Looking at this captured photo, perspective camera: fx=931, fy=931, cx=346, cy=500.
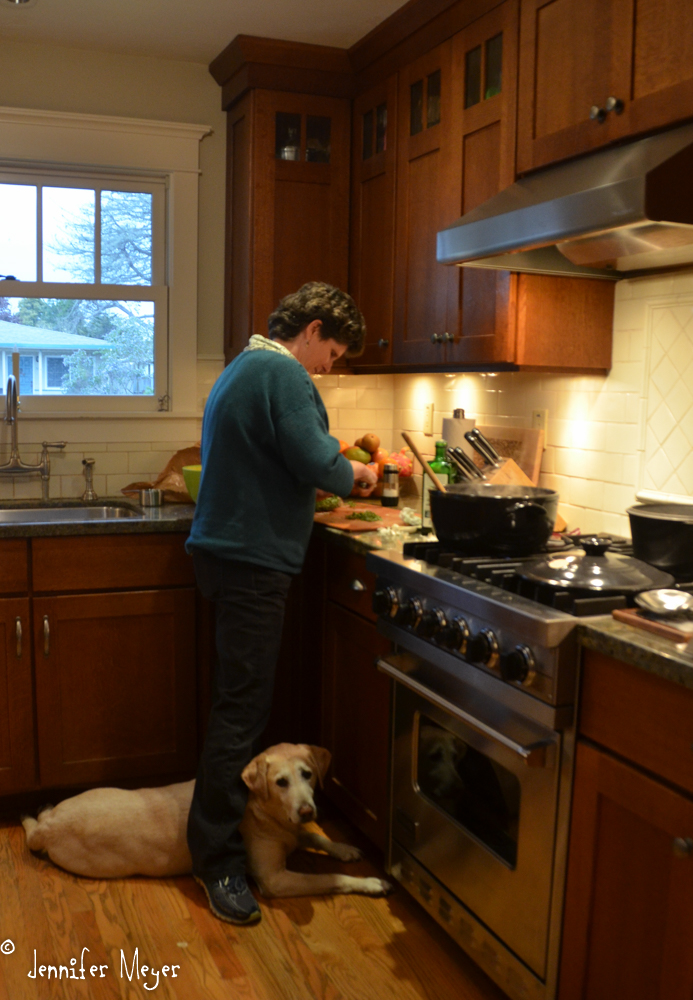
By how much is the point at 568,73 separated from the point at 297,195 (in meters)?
1.35

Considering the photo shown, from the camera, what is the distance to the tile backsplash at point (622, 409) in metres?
2.37

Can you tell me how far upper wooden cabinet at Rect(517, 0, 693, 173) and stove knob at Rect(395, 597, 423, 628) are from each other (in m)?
1.14

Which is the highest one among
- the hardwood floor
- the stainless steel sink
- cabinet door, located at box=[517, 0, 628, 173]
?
cabinet door, located at box=[517, 0, 628, 173]

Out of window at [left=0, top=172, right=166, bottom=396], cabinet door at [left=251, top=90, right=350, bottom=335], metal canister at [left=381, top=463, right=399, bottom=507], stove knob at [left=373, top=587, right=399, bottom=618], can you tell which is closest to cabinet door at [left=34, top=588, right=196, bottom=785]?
metal canister at [left=381, top=463, right=399, bottom=507]

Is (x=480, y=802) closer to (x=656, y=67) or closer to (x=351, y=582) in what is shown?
(x=351, y=582)

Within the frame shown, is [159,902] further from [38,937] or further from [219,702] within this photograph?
[219,702]

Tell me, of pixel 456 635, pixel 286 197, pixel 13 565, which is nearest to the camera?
pixel 456 635

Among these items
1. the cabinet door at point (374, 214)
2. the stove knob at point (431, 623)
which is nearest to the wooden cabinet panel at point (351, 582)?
the stove knob at point (431, 623)

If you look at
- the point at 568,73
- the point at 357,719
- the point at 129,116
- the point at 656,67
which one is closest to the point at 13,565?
the point at 357,719

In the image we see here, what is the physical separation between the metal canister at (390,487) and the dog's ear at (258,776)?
1.12m

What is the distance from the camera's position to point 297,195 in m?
3.39

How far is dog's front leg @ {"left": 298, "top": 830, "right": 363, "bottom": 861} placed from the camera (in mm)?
2648

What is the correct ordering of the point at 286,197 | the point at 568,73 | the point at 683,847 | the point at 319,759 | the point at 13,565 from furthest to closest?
1. the point at 286,197
2. the point at 13,565
3. the point at 319,759
4. the point at 568,73
5. the point at 683,847

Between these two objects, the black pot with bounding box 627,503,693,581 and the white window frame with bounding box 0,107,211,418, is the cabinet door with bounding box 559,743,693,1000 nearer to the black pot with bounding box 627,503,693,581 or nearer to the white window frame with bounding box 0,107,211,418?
the black pot with bounding box 627,503,693,581
